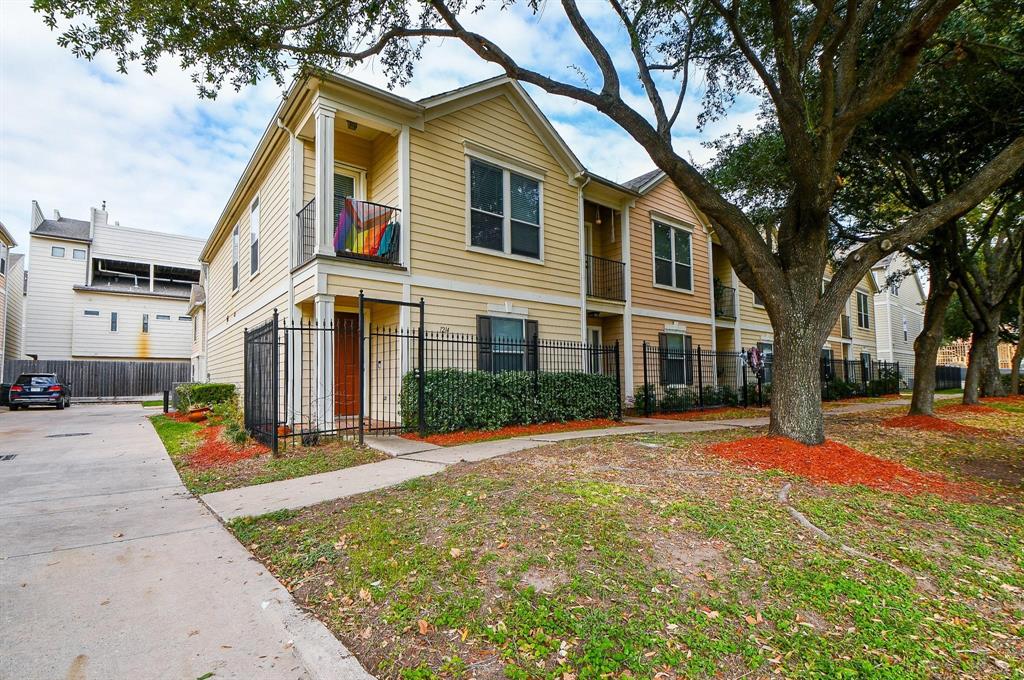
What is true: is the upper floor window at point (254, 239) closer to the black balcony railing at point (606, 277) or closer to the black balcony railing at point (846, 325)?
the black balcony railing at point (606, 277)

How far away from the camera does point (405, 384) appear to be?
9.00 m

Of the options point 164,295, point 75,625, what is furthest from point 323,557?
point 164,295

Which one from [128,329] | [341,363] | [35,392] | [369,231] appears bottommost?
[35,392]

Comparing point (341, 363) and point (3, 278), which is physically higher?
point (3, 278)

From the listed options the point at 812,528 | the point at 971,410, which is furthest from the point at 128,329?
the point at 971,410

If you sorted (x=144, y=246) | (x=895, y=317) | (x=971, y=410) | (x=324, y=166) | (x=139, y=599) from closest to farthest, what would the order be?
(x=139, y=599)
(x=324, y=166)
(x=971, y=410)
(x=144, y=246)
(x=895, y=317)

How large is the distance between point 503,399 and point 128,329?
29269 millimetres

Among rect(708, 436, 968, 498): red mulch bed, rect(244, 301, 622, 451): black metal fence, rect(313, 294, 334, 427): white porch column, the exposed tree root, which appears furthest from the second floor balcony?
the exposed tree root

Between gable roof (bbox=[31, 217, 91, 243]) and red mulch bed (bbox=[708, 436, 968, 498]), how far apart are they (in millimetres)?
36483

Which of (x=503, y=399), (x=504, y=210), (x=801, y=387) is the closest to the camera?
(x=801, y=387)

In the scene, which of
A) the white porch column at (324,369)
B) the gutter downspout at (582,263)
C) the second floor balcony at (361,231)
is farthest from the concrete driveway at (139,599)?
the gutter downspout at (582,263)

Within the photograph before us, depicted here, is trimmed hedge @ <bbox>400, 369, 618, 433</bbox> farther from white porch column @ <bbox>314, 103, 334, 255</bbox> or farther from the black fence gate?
white porch column @ <bbox>314, 103, 334, 255</bbox>

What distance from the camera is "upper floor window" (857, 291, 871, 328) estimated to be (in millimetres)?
28833

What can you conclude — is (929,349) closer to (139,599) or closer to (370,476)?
(370,476)
